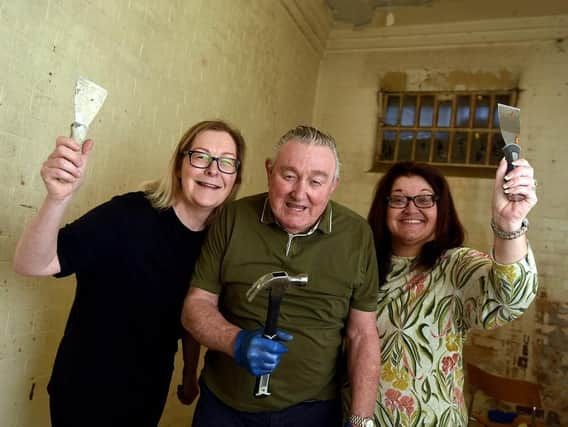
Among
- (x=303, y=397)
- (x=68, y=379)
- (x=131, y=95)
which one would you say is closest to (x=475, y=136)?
(x=131, y=95)

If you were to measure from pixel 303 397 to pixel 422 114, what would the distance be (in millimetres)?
4090

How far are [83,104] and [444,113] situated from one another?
4.35 metres

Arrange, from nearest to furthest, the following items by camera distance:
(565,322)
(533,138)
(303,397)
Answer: (303,397), (565,322), (533,138)

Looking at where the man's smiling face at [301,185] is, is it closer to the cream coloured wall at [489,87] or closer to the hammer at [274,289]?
the hammer at [274,289]

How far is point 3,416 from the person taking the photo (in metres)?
1.79

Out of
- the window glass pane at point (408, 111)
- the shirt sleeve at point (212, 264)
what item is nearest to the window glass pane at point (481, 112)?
the window glass pane at point (408, 111)

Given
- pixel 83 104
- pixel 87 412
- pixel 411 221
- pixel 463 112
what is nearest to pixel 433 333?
pixel 411 221

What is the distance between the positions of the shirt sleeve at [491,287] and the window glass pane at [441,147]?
129 inches

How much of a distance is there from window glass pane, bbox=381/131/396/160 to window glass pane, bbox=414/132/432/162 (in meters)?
→ 0.26

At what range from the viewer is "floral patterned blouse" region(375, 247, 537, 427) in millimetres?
1416

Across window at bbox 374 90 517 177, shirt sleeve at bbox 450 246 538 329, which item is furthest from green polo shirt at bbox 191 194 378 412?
window at bbox 374 90 517 177

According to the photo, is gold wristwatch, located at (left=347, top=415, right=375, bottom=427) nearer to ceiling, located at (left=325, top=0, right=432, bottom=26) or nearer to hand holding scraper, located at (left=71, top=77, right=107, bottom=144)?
hand holding scraper, located at (left=71, top=77, right=107, bottom=144)

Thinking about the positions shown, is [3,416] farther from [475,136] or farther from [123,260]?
[475,136]

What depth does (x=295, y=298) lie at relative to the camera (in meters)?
1.37
